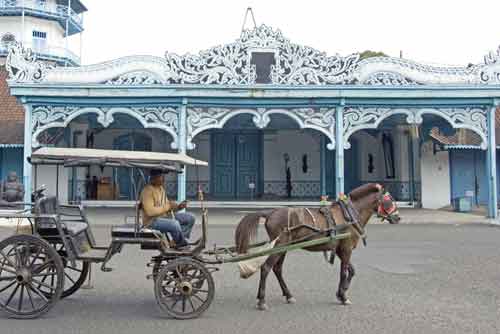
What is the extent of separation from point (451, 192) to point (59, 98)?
1483 cm

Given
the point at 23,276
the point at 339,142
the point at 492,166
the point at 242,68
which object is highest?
the point at 242,68

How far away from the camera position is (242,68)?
46.5ft

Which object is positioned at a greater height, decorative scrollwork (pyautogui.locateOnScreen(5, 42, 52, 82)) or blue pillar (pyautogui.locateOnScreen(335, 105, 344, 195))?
decorative scrollwork (pyautogui.locateOnScreen(5, 42, 52, 82))

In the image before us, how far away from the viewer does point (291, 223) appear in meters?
5.96

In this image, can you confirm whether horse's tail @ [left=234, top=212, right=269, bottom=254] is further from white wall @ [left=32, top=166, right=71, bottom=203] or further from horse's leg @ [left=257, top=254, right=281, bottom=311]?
white wall @ [left=32, top=166, right=71, bottom=203]

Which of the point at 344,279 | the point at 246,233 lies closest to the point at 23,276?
the point at 246,233

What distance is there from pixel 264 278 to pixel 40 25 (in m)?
38.2

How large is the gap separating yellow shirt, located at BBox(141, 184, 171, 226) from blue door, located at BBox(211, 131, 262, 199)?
48.9 feet

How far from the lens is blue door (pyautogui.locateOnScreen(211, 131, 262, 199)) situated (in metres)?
20.9

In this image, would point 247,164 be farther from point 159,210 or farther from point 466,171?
point 159,210

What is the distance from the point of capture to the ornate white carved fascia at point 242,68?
14.0m

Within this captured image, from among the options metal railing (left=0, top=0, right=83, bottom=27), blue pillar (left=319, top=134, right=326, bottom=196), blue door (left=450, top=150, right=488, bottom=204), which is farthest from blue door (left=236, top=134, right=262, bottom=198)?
metal railing (left=0, top=0, right=83, bottom=27)

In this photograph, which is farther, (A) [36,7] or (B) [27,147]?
(A) [36,7]

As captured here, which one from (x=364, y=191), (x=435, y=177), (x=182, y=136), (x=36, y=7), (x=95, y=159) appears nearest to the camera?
(x=95, y=159)
